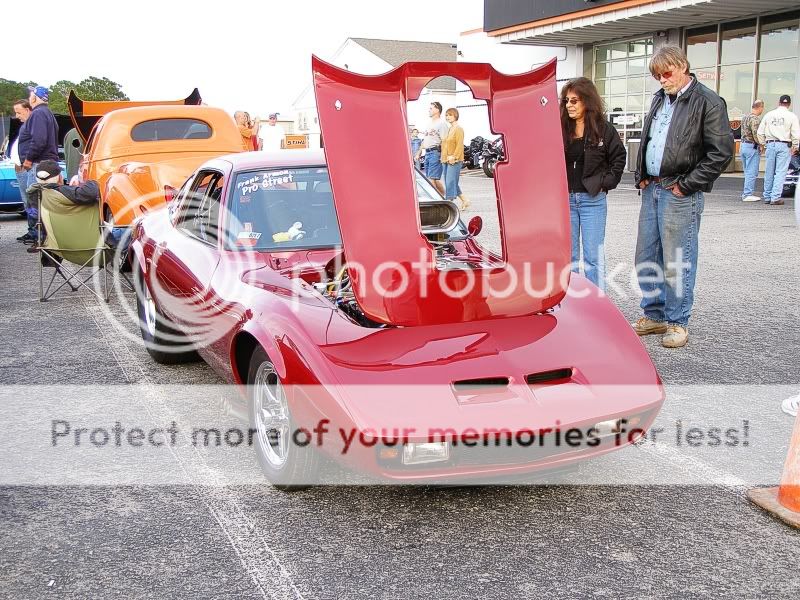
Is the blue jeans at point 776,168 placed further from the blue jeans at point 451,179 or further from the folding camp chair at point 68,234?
the folding camp chair at point 68,234

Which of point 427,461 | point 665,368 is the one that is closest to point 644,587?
point 427,461

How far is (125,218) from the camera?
796 cm

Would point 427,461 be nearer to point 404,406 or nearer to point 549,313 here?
point 404,406

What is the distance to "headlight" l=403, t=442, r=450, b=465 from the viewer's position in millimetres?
3012

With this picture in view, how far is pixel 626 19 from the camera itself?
73.3 feet

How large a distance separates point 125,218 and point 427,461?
5.84 m

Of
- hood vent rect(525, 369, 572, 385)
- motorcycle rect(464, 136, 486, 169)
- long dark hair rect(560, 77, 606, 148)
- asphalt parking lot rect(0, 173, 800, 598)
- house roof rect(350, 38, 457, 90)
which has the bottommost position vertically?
motorcycle rect(464, 136, 486, 169)

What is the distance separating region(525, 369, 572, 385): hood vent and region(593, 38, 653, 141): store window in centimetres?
2306

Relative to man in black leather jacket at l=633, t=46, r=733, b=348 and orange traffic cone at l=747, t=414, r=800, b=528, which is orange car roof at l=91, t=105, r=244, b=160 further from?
orange traffic cone at l=747, t=414, r=800, b=528

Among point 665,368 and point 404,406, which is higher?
point 404,406

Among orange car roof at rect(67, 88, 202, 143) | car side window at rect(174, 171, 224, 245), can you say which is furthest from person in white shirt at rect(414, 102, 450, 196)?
car side window at rect(174, 171, 224, 245)

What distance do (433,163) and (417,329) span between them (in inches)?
492

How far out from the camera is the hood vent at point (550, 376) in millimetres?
3273

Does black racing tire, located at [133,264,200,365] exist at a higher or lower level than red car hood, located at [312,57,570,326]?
lower
